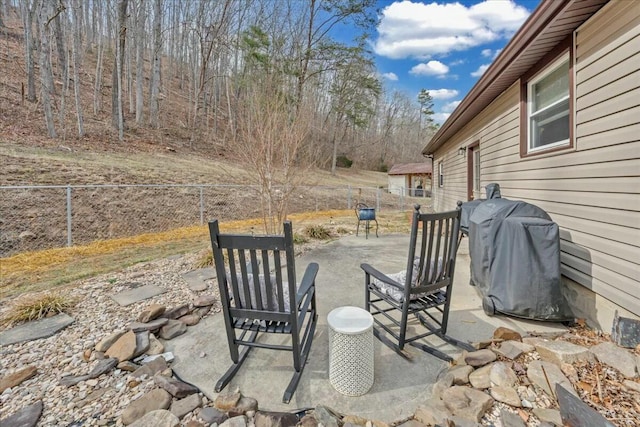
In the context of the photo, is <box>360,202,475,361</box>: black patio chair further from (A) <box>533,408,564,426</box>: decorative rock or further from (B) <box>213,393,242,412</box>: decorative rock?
(B) <box>213,393,242,412</box>: decorative rock

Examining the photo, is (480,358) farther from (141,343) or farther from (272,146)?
(272,146)

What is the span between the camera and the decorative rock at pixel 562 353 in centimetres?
174

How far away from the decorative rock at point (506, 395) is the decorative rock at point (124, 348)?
7.88 feet

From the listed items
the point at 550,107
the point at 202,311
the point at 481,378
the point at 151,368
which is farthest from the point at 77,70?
the point at 481,378

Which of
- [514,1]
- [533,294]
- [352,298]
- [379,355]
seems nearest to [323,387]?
[379,355]

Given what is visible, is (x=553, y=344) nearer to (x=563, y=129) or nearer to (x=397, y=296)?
(x=397, y=296)

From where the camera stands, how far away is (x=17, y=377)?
1.87m

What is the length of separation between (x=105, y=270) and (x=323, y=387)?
3726 millimetres

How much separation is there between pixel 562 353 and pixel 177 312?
2.97 m

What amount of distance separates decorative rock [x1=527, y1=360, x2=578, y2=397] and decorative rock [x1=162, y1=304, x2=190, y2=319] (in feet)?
8.94

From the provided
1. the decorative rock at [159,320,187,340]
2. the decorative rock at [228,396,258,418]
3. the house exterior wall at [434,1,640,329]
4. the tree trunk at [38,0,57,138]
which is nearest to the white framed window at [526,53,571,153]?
the house exterior wall at [434,1,640,329]

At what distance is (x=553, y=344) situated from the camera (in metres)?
1.89

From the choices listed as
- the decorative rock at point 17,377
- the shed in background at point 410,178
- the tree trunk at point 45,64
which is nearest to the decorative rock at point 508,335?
the decorative rock at point 17,377

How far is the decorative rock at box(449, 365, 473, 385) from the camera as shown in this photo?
178cm
